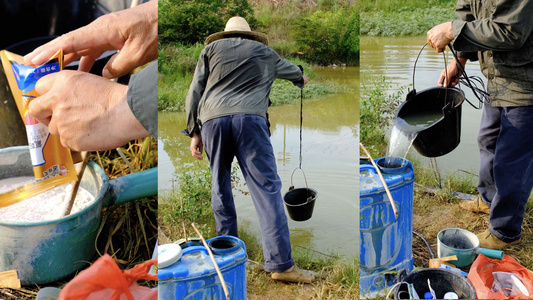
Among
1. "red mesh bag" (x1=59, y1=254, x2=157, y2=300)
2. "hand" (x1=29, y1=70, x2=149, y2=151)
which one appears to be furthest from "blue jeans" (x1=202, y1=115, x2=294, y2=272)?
"red mesh bag" (x1=59, y1=254, x2=157, y2=300)

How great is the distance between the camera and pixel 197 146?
227 centimetres

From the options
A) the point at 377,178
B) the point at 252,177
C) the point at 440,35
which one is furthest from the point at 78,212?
the point at 440,35

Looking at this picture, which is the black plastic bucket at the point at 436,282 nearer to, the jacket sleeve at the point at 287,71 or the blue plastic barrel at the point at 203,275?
the blue plastic barrel at the point at 203,275

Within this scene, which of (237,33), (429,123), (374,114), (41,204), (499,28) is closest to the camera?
(499,28)

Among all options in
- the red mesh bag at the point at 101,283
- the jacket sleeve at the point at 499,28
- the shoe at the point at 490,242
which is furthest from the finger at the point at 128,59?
the shoe at the point at 490,242

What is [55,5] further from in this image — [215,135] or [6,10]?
[215,135]

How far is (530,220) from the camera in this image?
245 cm

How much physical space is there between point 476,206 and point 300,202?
2.94ft

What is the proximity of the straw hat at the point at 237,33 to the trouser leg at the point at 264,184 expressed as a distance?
0.37 m

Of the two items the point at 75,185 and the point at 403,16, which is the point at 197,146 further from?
the point at 403,16

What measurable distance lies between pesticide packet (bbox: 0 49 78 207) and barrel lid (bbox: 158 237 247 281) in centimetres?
73

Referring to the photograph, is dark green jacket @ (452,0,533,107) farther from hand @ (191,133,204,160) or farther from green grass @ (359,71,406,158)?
hand @ (191,133,204,160)

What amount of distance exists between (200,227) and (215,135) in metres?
0.46

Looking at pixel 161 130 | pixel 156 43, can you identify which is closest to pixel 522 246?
pixel 161 130
